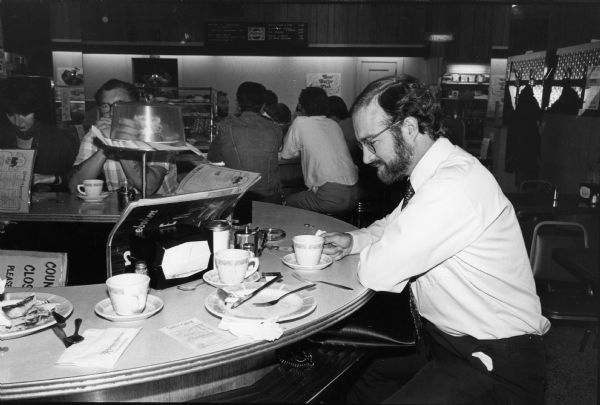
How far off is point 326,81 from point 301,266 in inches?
312

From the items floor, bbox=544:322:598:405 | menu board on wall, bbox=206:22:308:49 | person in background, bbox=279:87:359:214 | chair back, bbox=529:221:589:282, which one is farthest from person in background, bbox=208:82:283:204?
menu board on wall, bbox=206:22:308:49

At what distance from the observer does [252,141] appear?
14.4 feet

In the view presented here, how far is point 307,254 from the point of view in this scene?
1852 millimetres

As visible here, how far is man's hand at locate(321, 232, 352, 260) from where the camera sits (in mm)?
2037

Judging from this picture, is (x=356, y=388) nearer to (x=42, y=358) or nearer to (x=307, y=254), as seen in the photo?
(x=307, y=254)

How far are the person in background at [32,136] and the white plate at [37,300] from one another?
2.49 m

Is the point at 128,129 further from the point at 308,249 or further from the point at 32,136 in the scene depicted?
the point at 32,136

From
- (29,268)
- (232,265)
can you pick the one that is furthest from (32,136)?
(232,265)

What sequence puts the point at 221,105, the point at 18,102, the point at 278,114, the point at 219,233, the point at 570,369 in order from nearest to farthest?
the point at 219,233
the point at 570,369
the point at 18,102
the point at 278,114
the point at 221,105

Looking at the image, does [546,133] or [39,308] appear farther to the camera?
[546,133]

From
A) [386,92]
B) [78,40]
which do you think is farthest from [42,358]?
[78,40]

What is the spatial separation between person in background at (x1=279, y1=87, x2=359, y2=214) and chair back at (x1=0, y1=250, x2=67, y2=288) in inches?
105

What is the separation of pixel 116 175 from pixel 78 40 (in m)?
5.70

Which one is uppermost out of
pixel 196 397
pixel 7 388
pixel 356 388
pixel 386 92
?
pixel 386 92
